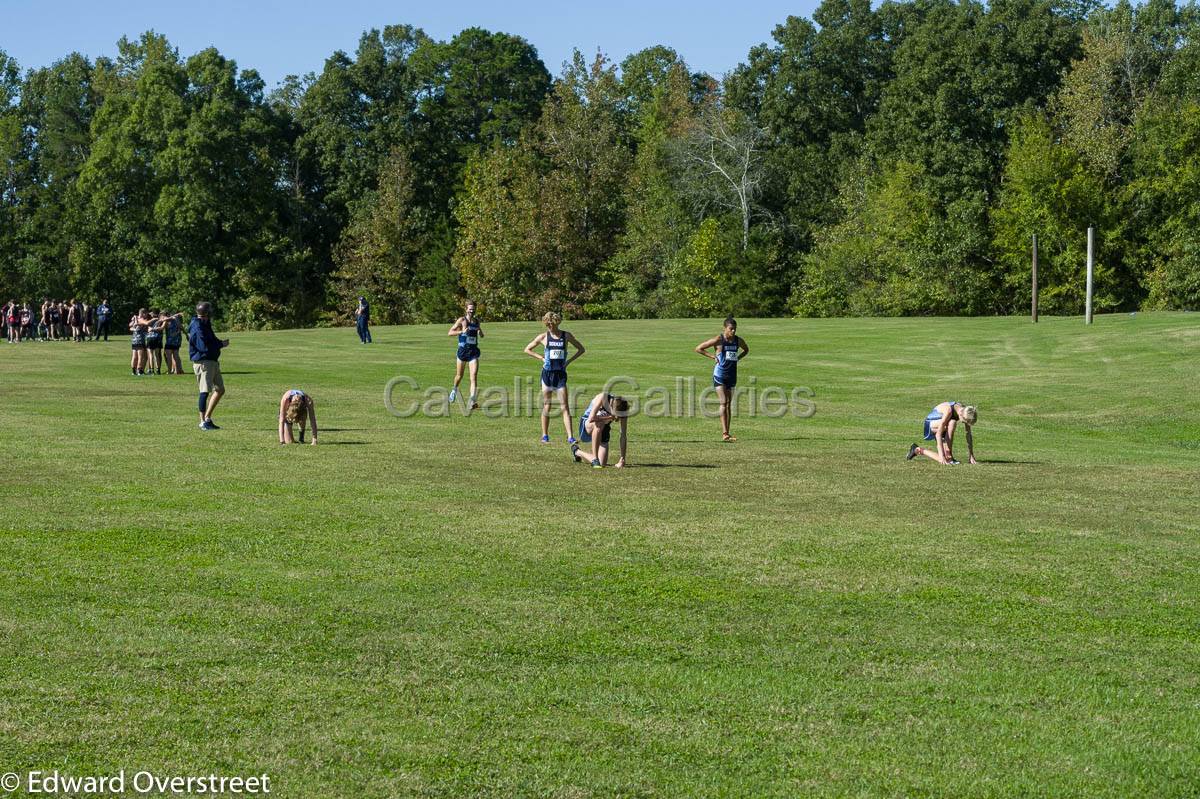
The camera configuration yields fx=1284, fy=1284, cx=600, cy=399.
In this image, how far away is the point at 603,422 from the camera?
17.5 metres

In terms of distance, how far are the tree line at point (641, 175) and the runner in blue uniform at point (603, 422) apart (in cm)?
5646

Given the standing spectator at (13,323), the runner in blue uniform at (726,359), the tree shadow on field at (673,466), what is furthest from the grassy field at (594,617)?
the standing spectator at (13,323)

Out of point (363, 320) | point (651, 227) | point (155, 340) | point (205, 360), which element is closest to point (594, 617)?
point (205, 360)

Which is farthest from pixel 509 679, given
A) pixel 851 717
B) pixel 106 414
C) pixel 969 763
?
pixel 106 414

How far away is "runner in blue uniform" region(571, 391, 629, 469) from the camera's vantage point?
57.2 ft

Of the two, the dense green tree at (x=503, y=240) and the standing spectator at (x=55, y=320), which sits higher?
the dense green tree at (x=503, y=240)

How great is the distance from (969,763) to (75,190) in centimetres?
8655

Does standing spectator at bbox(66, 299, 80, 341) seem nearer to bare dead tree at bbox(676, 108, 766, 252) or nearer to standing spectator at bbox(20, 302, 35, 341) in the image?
standing spectator at bbox(20, 302, 35, 341)

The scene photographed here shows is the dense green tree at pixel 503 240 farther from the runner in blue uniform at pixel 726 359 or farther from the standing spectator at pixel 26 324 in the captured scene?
the runner in blue uniform at pixel 726 359

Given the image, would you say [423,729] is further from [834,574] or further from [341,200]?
[341,200]

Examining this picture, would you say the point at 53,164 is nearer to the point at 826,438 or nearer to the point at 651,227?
the point at 651,227

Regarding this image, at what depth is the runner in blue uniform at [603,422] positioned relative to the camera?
17422 mm

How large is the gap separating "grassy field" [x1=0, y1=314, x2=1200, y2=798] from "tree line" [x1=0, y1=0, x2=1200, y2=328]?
5395 cm

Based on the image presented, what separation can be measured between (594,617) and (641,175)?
→ 251ft
